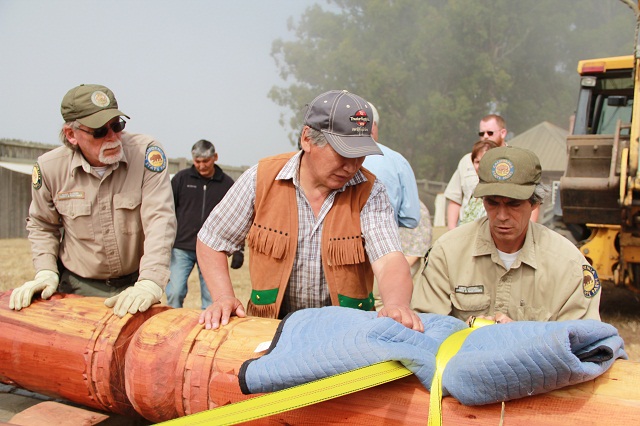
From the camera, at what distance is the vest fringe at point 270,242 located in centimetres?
261

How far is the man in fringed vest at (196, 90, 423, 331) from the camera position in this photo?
2562 mm

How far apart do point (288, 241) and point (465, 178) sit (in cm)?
282

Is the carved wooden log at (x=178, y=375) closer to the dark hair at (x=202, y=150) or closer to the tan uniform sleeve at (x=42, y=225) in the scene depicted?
the tan uniform sleeve at (x=42, y=225)

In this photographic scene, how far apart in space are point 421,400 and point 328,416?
270mm

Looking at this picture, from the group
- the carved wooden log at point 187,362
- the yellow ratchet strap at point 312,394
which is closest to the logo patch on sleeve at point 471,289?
the carved wooden log at point 187,362

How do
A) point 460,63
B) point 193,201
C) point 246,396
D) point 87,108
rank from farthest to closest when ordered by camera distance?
point 460,63, point 193,201, point 87,108, point 246,396

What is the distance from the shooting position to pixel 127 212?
3123 millimetres

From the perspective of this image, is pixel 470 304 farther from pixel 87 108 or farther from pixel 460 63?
pixel 460 63

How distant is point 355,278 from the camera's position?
8.80ft

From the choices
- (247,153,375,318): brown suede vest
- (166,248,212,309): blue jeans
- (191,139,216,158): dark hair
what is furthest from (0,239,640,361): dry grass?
(247,153,375,318): brown suede vest

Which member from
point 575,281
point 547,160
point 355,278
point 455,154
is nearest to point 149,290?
point 355,278

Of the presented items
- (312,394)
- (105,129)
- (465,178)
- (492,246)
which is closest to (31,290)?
(105,129)

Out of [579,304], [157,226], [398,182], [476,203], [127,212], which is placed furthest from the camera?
[476,203]

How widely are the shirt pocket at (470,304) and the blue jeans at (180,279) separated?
11.1 feet
